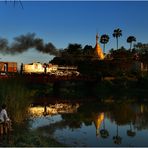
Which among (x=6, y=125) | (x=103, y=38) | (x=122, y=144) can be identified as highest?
(x=103, y=38)

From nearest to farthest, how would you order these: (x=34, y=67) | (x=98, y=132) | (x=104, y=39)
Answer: (x=98, y=132) < (x=34, y=67) < (x=104, y=39)

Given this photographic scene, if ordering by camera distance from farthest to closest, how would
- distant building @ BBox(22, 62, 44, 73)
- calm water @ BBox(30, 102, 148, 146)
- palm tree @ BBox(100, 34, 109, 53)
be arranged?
palm tree @ BBox(100, 34, 109, 53), distant building @ BBox(22, 62, 44, 73), calm water @ BBox(30, 102, 148, 146)

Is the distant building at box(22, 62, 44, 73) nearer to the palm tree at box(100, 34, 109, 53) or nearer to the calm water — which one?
the palm tree at box(100, 34, 109, 53)

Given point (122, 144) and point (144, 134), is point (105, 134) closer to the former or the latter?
point (144, 134)

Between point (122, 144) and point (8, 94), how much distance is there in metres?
6.16


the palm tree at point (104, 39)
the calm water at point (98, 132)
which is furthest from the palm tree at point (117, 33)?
the calm water at point (98, 132)

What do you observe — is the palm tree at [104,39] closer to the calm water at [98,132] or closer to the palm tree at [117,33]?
the palm tree at [117,33]

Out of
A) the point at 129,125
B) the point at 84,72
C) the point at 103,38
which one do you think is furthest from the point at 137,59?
the point at 129,125

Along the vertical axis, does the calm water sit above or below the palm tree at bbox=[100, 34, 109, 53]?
below

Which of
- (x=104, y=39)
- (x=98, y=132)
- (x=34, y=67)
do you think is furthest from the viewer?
(x=104, y=39)

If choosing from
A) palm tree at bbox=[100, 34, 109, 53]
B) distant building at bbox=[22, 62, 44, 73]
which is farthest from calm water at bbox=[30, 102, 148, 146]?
palm tree at bbox=[100, 34, 109, 53]

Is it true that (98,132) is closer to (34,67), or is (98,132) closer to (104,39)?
(34,67)

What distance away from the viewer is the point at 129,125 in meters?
28.8

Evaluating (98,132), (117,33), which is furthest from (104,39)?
(98,132)
